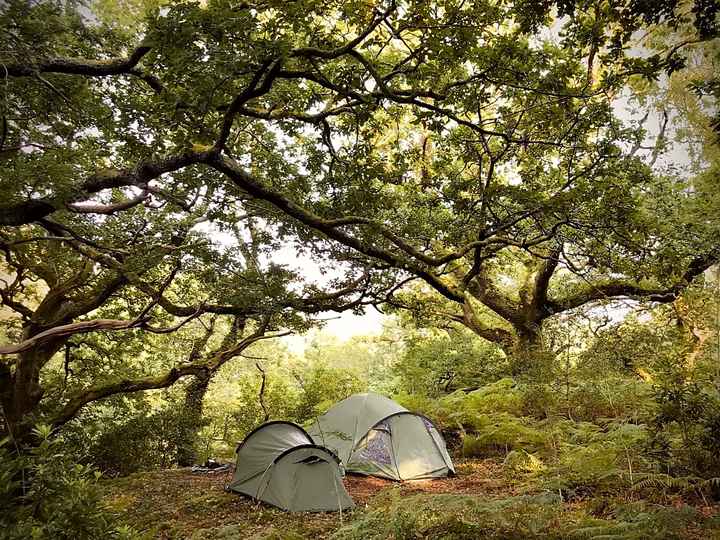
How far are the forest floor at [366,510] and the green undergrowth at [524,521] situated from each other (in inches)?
0.5

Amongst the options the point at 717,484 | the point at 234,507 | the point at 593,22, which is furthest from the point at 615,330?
the point at 234,507

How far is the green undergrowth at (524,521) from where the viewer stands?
13.4 ft

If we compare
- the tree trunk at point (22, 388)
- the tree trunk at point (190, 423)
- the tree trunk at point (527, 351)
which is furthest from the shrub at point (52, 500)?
the tree trunk at point (190, 423)

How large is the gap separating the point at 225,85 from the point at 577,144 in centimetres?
496

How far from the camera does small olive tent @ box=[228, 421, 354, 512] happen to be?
8.18 metres

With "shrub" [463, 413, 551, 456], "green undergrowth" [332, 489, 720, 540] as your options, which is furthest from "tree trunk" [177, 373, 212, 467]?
"green undergrowth" [332, 489, 720, 540]

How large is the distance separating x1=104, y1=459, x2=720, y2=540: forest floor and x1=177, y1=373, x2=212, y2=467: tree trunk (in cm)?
148

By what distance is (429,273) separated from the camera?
22.4ft

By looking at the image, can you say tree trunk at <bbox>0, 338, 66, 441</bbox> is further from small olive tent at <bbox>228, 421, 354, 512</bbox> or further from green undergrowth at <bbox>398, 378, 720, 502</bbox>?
green undergrowth at <bbox>398, 378, 720, 502</bbox>

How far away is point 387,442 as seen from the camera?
10.7 metres

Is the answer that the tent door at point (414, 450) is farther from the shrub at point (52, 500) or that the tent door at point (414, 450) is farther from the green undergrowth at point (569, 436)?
the shrub at point (52, 500)

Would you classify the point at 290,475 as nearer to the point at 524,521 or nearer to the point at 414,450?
the point at 414,450

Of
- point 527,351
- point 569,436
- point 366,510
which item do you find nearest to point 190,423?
point 366,510

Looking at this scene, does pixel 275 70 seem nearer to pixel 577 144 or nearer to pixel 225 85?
pixel 225 85
